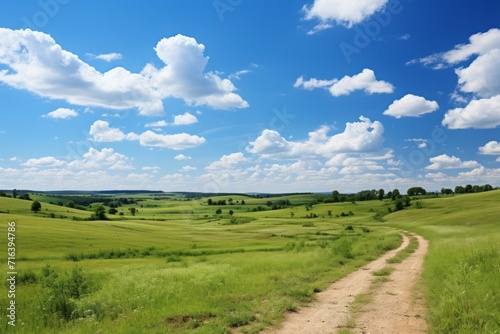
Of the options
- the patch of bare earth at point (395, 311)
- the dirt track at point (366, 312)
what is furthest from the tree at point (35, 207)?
the patch of bare earth at point (395, 311)

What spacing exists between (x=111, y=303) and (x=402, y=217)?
117 metres

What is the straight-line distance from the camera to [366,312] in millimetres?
13000

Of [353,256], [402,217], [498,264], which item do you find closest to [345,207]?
[402,217]

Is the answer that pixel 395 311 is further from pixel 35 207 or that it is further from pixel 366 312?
pixel 35 207

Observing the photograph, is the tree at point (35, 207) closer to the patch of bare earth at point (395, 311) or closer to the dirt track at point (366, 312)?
the dirt track at point (366, 312)

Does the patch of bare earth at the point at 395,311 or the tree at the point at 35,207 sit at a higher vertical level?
the patch of bare earth at the point at 395,311

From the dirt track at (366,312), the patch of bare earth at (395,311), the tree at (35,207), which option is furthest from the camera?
the tree at (35,207)

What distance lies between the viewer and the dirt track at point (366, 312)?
11.3 meters

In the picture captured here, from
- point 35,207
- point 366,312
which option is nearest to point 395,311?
point 366,312

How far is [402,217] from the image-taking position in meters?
117

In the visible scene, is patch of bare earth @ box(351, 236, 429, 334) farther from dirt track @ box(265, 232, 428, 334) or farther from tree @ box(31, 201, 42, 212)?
tree @ box(31, 201, 42, 212)

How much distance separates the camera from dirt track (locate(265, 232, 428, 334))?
11336 millimetres

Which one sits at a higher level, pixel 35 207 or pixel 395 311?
pixel 395 311

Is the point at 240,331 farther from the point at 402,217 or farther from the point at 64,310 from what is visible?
the point at 402,217
